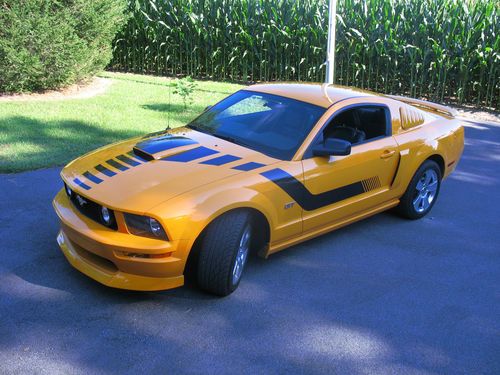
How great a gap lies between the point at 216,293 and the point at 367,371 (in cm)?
124

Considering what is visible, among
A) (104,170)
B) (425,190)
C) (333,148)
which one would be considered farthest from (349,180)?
(104,170)

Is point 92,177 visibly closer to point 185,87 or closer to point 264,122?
point 264,122

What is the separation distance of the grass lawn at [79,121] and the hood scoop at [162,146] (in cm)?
276

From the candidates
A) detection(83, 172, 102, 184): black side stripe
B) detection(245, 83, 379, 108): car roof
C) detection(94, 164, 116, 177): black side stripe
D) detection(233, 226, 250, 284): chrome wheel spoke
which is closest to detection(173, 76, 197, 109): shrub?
detection(245, 83, 379, 108): car roof

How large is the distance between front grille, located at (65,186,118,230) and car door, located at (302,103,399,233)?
1.59 m

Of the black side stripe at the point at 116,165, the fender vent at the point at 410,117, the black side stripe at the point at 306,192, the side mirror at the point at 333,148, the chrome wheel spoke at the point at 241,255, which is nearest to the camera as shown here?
the chrome wheel spoke at the point at 241,255

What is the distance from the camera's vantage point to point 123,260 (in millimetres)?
3844

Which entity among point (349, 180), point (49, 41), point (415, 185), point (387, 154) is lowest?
point (415, 185)

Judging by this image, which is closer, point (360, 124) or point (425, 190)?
point (360, 124)

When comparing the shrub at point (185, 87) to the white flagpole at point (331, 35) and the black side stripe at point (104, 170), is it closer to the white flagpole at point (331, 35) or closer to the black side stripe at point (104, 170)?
the white flagpole at point (331, 35)

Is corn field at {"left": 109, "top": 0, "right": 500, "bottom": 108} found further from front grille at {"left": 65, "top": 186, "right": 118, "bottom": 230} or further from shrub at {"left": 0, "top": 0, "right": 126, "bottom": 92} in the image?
front grille at {"left": 65, "top": 186, "right": 118, "bottom": 230}

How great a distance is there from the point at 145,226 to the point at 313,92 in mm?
2380

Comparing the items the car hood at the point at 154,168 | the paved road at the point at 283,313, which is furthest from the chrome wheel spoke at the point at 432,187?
the car hood at the point at 154,168

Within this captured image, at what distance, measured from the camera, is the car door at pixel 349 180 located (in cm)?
477
